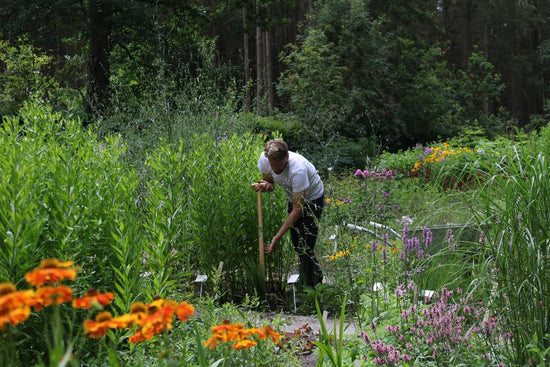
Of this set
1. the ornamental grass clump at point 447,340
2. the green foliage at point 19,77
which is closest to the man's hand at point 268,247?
the ornamental grass clump at point 447,340

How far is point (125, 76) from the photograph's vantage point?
16.8 m

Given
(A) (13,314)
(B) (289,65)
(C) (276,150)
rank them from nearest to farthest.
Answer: (A) (13,314) → (C) (276,150) → (B) (289,65)

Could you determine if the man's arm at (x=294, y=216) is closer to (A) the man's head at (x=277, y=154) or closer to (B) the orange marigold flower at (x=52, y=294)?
(A) the man's head at (x=277, y=154)

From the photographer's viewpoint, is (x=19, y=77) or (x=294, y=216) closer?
(x=294, y=216)

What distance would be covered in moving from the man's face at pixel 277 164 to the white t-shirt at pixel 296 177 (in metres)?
0.04

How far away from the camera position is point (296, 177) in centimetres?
526

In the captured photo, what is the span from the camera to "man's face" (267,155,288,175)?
5311 millimetres

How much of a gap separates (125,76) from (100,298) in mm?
15939

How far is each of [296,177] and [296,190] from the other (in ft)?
0.36

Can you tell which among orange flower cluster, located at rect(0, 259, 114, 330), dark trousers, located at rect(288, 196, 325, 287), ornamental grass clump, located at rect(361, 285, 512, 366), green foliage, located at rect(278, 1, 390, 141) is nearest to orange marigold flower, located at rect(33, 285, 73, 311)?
orange flower cluster, located at rect(0, 259, 114, 330)

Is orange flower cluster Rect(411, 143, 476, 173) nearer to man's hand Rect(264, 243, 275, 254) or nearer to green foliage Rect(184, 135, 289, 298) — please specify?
green foliage Rect(184, 135, 289, 298)

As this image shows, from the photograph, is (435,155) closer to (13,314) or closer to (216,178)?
(216,178)

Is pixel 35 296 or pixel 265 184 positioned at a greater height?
pixel 35 296

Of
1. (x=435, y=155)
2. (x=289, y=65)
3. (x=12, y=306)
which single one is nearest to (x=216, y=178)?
(x=12, y=306)
